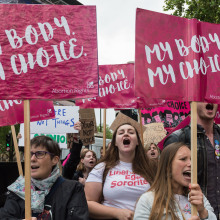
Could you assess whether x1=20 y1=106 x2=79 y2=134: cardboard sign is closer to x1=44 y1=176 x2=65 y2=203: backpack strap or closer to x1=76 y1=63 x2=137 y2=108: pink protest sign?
x1=76 y1=63 x2=137 y2=108: pink protest sign

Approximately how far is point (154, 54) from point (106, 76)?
13.6 ft

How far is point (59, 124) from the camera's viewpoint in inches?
294

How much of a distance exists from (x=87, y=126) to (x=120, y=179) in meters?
2.94

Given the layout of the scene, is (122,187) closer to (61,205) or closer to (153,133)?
(61,205)

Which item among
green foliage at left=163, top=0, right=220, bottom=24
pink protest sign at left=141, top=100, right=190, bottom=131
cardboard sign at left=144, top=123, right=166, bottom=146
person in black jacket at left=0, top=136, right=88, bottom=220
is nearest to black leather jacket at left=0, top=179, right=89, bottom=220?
person in black jacket at left=0, top=136, right=88, bottom=220

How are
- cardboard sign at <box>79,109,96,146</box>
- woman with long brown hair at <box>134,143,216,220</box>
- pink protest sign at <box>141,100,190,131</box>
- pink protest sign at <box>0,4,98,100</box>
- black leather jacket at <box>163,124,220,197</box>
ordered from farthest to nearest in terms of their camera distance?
pink protest sign at <box>141,100,190,131</box>, cardboard sign at <box>79,109,96,146</box>, black leather jacket at <box>163,124,220,197</box>, pink protest sign at <box>0,4,98,100</box>, woman with long brown hair at <box>134,143,216,220</box>

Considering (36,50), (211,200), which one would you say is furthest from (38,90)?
(211,200)

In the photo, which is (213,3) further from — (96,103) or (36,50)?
(36,50)

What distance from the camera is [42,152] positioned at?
3.38 metres

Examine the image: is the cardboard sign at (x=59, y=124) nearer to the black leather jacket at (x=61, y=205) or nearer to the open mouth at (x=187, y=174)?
the black leather jacket at (x=61, y=205)

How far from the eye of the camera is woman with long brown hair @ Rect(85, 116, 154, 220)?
12.2ft

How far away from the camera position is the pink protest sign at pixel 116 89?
7328 millimetres

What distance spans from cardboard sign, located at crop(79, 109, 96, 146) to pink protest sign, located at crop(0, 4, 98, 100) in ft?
9.82

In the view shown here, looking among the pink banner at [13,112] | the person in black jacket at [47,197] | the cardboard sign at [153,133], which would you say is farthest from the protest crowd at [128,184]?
the cardboard sign at [153,133]
